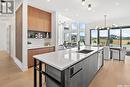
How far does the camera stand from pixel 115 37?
10.3m

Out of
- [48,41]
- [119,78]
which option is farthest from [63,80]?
[48,41]

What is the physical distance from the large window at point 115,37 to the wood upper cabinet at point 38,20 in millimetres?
6069

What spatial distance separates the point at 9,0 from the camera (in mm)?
6062

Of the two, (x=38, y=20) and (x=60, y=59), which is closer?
(x=60, y=59)

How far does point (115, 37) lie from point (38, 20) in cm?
695

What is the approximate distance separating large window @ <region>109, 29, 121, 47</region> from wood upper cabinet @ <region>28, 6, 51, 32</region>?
6069 mm

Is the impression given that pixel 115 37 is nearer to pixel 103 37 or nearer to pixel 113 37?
pixel 113 37

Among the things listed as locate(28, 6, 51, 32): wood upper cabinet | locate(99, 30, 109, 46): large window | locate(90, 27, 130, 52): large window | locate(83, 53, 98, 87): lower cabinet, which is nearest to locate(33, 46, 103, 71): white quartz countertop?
locate(83, 53, 98, 87): lower cabinet

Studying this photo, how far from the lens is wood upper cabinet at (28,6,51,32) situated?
229 inches

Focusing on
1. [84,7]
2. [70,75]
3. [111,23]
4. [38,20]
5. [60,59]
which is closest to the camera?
[70,75]

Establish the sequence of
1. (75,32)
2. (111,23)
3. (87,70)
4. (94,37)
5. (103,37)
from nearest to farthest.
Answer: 1. (87,70)
2. (111,23)
3. (103,37)
4. (94,37)
5. (75,32)

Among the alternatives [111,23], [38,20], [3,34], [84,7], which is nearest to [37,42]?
[38,20]

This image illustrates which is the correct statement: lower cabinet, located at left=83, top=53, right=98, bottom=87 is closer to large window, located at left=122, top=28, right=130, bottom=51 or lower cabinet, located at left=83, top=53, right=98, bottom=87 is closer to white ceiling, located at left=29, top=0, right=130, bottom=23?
white ceiling, located at left=29, top=0, right=130, bottom=23

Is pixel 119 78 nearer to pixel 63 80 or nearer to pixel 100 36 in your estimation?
pixel 63 80
